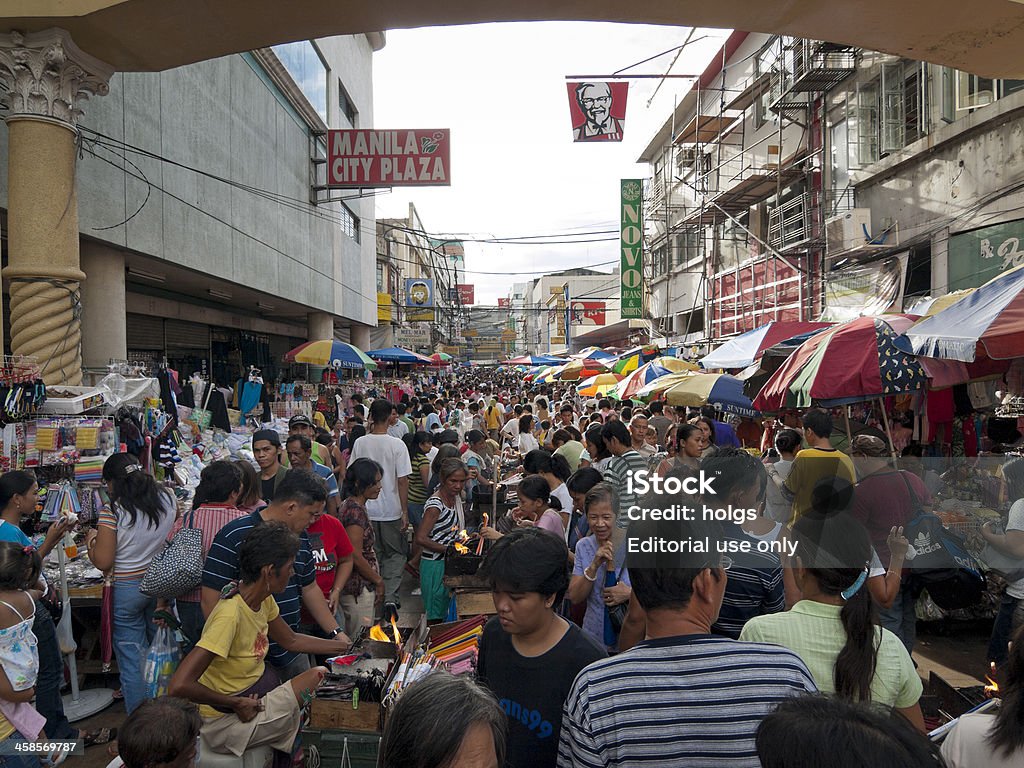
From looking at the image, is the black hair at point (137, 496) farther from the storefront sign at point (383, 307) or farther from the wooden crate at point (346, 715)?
the storefront sign at point (383, 307)

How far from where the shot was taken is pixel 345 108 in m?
26.6

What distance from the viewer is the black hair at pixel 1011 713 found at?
1.93m

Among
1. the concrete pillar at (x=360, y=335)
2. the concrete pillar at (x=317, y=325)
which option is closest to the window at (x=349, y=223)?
the concrete pillar at (x=317, y=325)

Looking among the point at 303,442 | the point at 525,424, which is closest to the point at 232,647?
the point at 303,442

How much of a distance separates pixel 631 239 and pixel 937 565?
24.8 m

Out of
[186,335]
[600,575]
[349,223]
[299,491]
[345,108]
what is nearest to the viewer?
[600,575]

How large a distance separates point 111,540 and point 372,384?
18439mm

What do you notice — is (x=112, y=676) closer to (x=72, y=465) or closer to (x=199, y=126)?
(x=72, y=465)

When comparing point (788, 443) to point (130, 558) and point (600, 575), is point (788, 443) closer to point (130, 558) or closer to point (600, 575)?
point (600, 575)

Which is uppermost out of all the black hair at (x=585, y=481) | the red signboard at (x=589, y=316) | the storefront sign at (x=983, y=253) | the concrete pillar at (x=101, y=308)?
the red signboard at (x=589, y=316)

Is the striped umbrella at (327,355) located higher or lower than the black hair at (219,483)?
higher

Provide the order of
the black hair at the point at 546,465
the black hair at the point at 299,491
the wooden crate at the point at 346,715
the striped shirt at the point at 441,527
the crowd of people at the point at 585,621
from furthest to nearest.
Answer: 1. the black hair at the point at 546,465
2. the striped shirt at the point at 441,527
3. the black hair at the point at 299,491
4. the wooden crate at the point at 346,715
5. the crowd of people at the point at 585,621

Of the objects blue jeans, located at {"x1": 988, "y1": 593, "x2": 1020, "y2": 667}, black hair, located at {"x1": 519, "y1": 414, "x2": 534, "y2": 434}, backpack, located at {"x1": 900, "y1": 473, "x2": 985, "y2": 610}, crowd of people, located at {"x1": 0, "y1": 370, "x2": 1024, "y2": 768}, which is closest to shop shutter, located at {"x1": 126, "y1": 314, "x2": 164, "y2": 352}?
black hair, located at {"x1": 519, "y1": 414, "x2": 534, "y2": 434}

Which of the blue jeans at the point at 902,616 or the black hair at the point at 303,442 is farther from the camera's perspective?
the black hair at the point at 303,442
